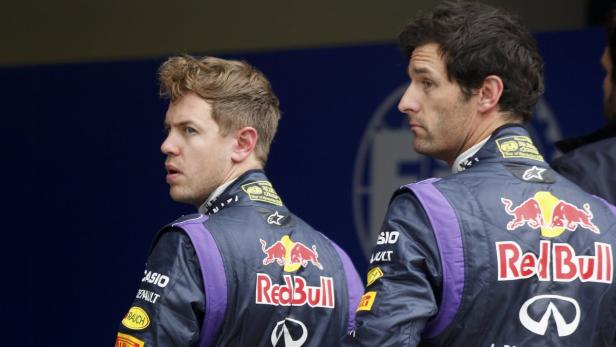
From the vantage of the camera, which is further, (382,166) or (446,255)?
(382,166)

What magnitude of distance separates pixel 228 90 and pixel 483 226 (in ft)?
2.99

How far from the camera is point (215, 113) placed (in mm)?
2789

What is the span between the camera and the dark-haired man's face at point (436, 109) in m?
2.25

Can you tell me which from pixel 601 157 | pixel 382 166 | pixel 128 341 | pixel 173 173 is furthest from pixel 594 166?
pixel 382 166

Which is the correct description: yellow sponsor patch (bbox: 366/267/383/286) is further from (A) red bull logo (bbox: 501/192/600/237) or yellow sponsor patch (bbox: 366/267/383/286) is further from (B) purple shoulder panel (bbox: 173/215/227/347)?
(B) purple shoulder panel (bbox: 173/215/227/347)

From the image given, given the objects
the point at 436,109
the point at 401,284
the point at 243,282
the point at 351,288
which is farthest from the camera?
the point at 351,288

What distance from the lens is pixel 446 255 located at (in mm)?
2066

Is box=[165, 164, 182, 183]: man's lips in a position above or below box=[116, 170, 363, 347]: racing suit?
above

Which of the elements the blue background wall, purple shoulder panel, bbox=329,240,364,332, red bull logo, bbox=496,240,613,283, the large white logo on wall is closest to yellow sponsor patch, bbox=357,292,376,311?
red bull logo, bbox=496,240,613,283

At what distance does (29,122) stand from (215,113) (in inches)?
135

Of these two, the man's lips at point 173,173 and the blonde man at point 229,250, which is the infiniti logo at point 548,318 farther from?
the man's lips at point 173,173

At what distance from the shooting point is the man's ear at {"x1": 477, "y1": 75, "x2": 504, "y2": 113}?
2238 mm

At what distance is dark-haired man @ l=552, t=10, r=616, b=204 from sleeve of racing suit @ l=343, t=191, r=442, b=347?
626mm

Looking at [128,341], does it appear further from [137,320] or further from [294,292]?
[294,292]
